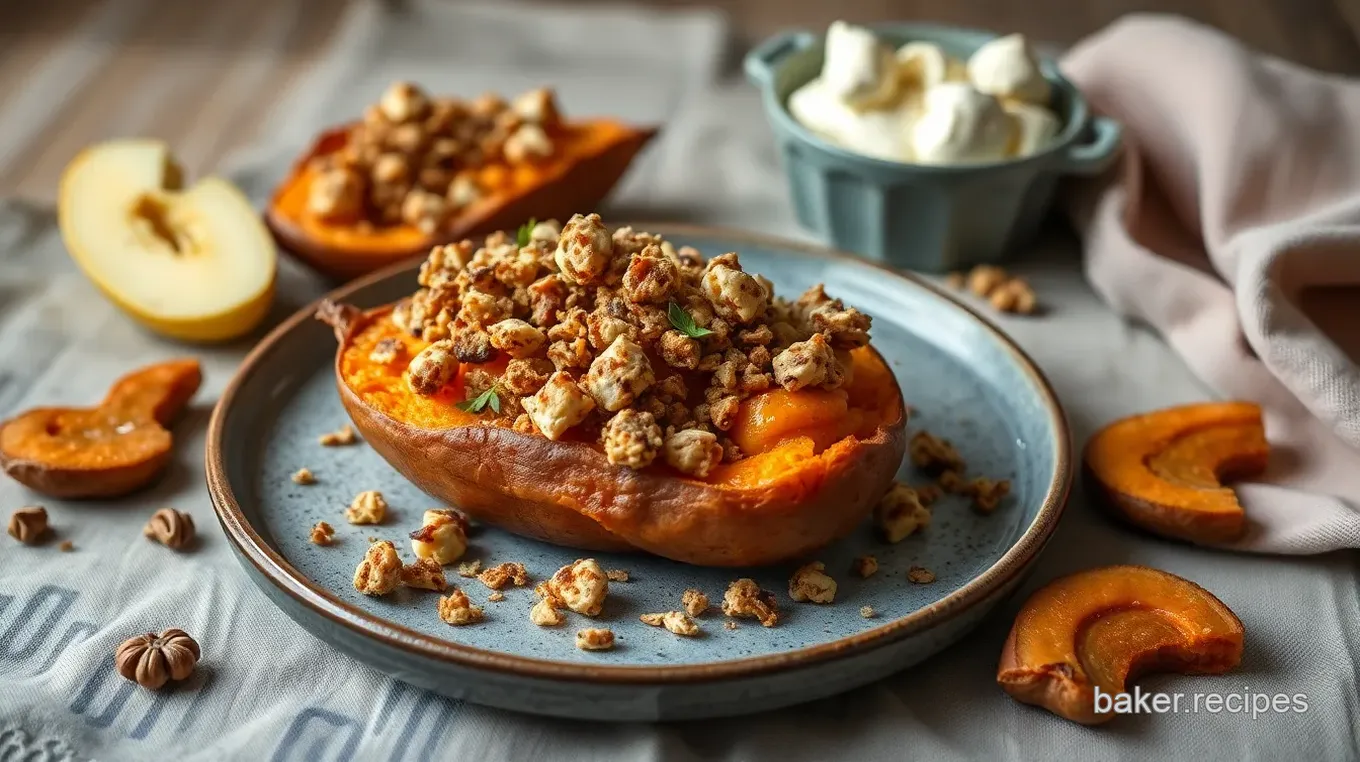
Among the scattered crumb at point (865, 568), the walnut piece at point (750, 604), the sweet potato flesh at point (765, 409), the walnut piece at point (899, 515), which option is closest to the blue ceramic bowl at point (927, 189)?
the sweet potato flesh at point (765, 409)

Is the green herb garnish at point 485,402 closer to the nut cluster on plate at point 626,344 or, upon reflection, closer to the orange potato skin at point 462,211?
the nut cluster on plate at point 626,344

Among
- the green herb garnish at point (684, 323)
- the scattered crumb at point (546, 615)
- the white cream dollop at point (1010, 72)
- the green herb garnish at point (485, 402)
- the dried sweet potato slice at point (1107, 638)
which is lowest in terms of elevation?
the dried sweet potato slice at point (1107, 638)

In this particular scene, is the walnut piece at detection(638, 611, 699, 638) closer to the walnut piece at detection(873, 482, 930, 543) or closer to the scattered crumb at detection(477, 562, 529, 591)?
the scattered crumb at detection(477, 562, 529, 591)

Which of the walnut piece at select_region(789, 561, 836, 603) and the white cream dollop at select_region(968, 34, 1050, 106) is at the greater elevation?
the white cream dollop at select_region(968, 34, 1050, 106)

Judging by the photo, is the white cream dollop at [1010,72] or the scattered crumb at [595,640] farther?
the white cream dollop at [1010,72]

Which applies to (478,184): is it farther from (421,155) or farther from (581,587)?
(581,587)

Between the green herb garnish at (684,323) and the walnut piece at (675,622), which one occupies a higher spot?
the green herb garnish at (684,323)

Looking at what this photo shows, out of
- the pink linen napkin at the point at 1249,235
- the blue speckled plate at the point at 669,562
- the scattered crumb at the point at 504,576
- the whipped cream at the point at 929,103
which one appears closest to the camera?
the blue speckled plate at the point at 669,562

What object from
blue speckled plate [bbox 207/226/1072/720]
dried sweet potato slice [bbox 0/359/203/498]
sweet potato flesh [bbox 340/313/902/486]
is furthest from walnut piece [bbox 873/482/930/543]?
dried sweet potato slice [bbox 0/359/203/498]
